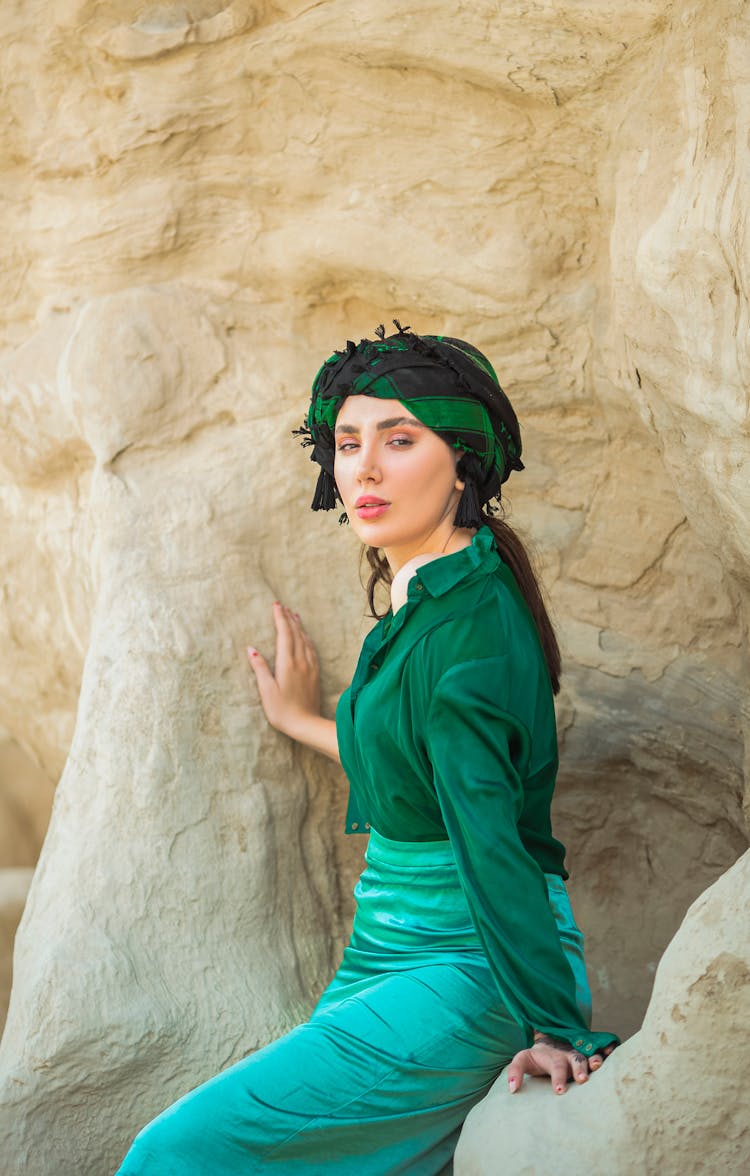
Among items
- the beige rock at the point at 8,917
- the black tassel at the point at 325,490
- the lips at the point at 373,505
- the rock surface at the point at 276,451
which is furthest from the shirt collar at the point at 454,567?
the beige rock at the point at 8,917

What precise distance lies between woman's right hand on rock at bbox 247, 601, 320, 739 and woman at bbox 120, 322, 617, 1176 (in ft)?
1.30

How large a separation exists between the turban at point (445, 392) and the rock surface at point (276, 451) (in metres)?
0.31

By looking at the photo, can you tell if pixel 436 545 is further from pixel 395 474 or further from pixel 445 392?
pixel 445 392

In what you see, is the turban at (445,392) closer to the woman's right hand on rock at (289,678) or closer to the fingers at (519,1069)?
the woman's right hand on rock at (289,678)

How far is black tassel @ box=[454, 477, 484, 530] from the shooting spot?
2270 mm

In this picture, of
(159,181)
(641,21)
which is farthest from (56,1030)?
(641,21)

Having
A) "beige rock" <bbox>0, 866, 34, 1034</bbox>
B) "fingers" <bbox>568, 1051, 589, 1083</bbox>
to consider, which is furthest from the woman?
"beige rock" <bbox>0, 866, 34, 1034</bbox>

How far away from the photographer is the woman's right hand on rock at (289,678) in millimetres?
2746

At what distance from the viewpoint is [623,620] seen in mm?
2826

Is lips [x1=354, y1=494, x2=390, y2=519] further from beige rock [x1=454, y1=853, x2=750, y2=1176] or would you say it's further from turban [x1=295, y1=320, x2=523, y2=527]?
beige rock [x1=454, y1=853, x2=750, y2=1176]

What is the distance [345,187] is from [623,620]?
1015 mm

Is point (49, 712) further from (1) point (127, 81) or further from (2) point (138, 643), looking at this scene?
(1) point (127, 81)

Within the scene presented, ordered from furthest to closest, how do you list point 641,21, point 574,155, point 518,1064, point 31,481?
point 31,481, point 574,155, point 641,21, point 518,1064

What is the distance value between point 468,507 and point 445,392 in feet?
0.60
